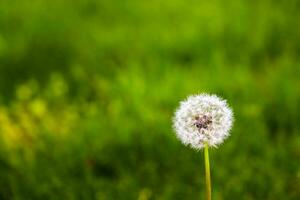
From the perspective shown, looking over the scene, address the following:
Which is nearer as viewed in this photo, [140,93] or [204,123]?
[204,123]

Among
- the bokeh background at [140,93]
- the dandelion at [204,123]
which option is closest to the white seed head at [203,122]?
the dandelion at [204,123]

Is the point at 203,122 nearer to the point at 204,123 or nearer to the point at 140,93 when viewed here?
the point at 204,123

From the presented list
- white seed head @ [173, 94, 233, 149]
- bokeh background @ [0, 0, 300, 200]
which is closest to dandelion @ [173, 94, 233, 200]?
white seed head @ [173, 94, 233, 149]

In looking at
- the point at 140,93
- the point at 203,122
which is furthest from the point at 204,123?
the point at 140,93

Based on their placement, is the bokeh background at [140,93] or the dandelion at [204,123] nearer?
the dandelion at [204,123]

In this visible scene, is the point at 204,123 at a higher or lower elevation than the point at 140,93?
lower

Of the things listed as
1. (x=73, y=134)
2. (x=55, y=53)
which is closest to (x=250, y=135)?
(x=73, y=134)

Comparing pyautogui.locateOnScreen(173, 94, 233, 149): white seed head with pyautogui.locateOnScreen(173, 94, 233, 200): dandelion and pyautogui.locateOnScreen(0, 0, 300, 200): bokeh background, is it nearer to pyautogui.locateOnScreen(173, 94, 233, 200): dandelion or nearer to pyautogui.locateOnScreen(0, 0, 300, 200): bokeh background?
pyautogui.locateOnScreen(173, 94, 233, 200): dandelion

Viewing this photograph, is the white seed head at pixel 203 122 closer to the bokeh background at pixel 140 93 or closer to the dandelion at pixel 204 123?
the dandelion at pixel 204 123
